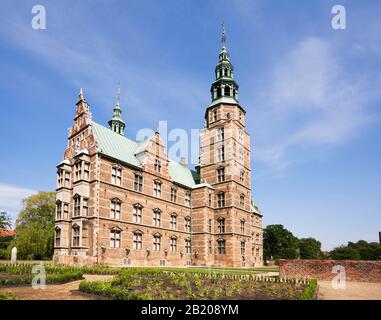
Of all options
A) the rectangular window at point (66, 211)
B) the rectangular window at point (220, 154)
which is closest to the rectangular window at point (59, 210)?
the rectangular window at point (66, 211)

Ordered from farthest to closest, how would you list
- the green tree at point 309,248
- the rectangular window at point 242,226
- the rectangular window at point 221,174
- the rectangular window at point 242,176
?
the green tree at point 309,248 → the rectangular window at point 242,176 → the rectangular window at point 242,226 → the rectangular window at point 221,174

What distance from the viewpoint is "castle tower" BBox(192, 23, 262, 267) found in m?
37.9

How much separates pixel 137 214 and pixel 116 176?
4657mm

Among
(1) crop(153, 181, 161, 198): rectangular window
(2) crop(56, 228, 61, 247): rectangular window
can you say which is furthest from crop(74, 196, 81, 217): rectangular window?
(1) crop(153, 181, 161, 198): rectangular window

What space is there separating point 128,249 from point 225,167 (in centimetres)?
1659

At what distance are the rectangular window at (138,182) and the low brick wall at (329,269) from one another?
16.7 metres

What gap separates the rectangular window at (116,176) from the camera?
29.8 metres

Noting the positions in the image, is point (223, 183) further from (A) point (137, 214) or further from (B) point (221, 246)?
(A) point (137, 214)

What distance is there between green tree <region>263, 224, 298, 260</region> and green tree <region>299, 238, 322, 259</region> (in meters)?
9.97

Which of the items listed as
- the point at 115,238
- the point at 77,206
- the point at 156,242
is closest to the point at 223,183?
the point at 156,242

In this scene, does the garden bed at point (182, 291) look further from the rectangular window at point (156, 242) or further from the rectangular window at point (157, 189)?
the rectangular window at point (157, 189)

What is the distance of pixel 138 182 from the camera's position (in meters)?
32.5

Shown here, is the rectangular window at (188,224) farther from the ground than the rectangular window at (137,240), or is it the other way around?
the rectangular window at (188,224)
